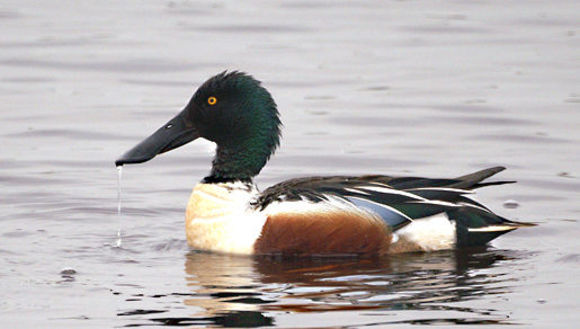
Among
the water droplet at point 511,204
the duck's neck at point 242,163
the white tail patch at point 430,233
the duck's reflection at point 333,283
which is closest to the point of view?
the duck's reflection at point 333,283

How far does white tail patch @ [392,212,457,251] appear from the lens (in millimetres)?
9250

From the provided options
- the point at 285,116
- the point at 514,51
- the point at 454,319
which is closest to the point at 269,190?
the point at 454,319

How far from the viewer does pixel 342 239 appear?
920 centimetres

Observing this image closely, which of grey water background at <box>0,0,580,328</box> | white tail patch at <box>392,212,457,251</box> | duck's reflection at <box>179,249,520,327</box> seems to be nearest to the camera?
duck's reflection at <box>179,249,520,327</box>

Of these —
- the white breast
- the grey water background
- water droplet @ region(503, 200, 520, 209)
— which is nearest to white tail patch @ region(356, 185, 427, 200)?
the grey water background

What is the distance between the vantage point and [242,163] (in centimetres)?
966

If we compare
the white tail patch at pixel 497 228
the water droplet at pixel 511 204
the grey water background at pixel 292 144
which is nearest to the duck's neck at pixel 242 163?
the grey water background at pixel 292 144

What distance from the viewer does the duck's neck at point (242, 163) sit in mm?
9648

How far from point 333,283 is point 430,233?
106 cm

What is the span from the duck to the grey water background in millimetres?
137

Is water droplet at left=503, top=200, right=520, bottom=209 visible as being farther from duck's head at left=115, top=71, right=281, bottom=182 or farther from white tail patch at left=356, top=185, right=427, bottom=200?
duck's head at left=115, top=71, right=281, bottom=182

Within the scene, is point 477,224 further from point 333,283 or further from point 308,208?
point 333,283

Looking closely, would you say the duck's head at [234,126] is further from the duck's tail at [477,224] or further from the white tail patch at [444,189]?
the duck's tail at [477,224]

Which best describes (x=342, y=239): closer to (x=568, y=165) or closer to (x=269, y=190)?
(x=269, y=190)
